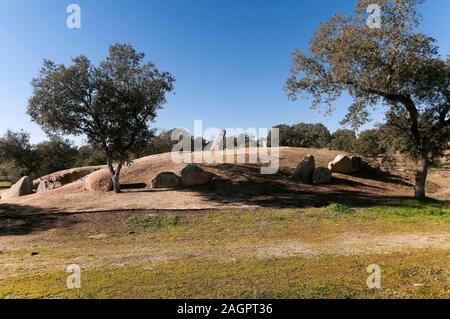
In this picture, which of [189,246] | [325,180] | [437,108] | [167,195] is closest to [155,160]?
[167,195]

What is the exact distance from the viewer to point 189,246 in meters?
12.6

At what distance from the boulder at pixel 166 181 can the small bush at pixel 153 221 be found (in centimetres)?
934

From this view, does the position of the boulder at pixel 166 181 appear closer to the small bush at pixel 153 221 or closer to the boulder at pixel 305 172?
the small bush at pixel 153 221

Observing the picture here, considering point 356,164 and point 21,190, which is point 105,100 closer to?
point 21,190

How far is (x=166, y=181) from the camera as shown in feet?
92.2

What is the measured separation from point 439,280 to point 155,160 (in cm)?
3132

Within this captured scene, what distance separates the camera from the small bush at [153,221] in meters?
17.3

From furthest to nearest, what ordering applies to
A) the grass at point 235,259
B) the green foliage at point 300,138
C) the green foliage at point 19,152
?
the green foliage at point 300,138
the green foliage at point 19,152
the grass at point 235,259

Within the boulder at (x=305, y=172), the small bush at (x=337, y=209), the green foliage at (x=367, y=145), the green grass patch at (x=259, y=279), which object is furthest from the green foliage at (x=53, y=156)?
the green foliage at (x=367, y=145)

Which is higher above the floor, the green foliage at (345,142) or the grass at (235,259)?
the green foliage at (345,142)

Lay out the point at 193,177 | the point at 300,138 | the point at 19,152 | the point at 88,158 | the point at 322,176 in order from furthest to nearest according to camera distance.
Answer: the point at 300,138 < the point at 88,158 < the point at 19,152 < the point at 322,176 < the point at 193,177

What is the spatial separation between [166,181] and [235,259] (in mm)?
19083

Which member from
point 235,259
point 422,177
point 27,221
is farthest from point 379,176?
point 27,221

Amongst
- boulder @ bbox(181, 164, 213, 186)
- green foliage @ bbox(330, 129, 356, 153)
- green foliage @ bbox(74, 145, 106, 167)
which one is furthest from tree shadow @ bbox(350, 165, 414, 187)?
green foliage @ bbox(74, 145, 106, 167)
